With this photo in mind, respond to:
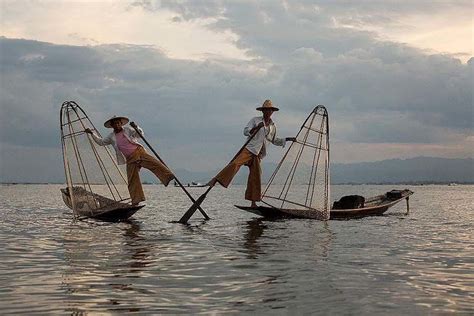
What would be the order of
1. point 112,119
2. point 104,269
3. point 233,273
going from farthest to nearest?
1. point 112,119
2. point 104,269
3. point 233,273

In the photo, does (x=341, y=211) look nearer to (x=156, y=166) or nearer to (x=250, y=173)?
(x=250, y=173)

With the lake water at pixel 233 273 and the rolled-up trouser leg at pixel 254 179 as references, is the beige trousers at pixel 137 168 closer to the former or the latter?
the rolled-up trouser leg at pixel 254 179

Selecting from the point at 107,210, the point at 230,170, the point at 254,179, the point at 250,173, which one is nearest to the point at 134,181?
the point at 107,210

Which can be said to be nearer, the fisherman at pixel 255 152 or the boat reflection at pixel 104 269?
the boat reflection at pixel 104 269

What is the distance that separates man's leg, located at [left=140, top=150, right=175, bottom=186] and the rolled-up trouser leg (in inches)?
92.4

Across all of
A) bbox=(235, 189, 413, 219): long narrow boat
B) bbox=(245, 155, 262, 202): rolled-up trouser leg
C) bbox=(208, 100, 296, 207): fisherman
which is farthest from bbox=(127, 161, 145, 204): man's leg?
bbox=(245, 155, 262, 202): rolled-up trouser leg

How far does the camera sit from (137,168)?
1688cm

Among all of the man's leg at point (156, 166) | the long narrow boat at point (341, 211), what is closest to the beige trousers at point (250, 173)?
the long narrow boat at point (341, 211)

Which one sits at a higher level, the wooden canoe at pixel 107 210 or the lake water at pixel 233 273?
the wooden canoe at pixel 107 210

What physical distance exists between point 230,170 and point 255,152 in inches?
37.4

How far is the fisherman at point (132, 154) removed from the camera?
16.6 m

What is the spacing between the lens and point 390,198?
995 inches

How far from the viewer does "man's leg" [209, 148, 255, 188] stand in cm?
1655

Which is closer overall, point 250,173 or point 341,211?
point 250,173
